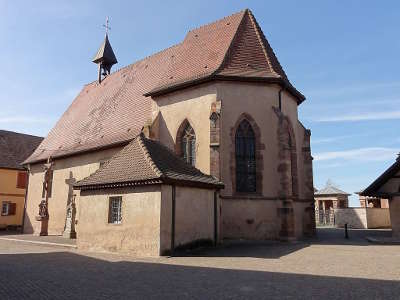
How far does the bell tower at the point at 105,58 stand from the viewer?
1267 inches

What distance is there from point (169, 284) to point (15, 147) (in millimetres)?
33812

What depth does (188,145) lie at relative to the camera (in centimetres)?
1770

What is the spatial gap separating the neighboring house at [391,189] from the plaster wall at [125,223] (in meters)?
11.9

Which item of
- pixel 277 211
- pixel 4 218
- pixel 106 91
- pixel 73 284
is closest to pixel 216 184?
pixel 277 211

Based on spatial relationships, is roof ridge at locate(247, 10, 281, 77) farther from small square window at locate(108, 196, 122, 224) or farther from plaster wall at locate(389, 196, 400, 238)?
small square window at locate(108, 196, 122, 224)

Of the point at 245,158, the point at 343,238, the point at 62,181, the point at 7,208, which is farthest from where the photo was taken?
the point at 7,208

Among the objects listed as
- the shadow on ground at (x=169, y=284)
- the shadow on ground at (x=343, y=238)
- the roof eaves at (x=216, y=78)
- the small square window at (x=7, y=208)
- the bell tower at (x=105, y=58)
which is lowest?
the shadow on ground at (x=169, y=284)

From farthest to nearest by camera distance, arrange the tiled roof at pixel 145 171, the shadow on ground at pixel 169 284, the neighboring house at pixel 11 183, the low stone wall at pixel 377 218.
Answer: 1. the neighboring house at pixel 11 183
2. the low stone wall at pixel 377 218
3. the tiled roof at pixel 145 171
4. the shadow on ground at pixel 169 284

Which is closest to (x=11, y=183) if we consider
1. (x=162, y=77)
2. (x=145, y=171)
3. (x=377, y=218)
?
(x=162, y=77)

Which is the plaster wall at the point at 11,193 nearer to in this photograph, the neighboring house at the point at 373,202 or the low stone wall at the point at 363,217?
the low stone wall at the point at 363,217

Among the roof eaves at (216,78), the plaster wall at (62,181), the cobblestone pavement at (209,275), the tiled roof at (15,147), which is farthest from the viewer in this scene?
the tiled roof at (15,147)

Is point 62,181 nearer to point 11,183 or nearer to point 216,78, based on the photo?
point 11,183

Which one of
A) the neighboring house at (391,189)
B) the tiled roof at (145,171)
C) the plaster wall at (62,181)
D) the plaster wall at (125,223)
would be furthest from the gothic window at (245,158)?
the plaster wall at (62,181)

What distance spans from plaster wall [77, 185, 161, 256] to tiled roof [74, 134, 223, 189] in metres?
0.36
